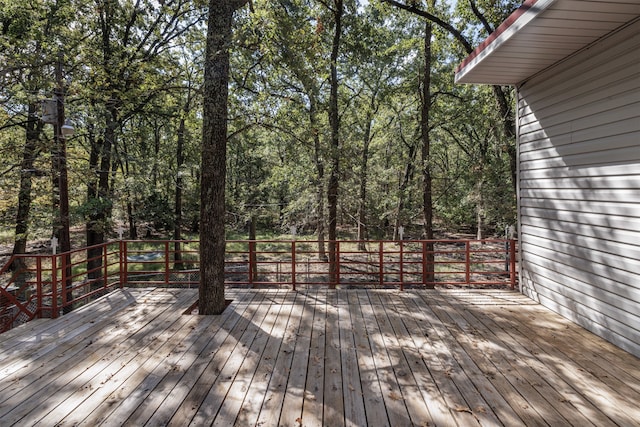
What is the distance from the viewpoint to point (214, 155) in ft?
15.1

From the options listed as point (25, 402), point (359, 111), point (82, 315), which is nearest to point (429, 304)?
point (25, 402)

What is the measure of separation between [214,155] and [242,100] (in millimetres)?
3243

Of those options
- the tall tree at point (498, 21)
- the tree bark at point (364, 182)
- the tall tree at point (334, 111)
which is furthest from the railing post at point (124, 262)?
the tree bark at point (364, 182)

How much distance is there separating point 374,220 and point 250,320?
45.9 ft

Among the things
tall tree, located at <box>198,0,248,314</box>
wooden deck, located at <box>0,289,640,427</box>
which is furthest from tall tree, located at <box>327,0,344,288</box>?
wooden deck, located at <box>0,289,640,427</box>

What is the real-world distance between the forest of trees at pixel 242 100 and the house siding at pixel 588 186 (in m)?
2.79

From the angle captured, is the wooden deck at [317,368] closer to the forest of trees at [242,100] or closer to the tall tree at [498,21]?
the forest of trees at [242,100]

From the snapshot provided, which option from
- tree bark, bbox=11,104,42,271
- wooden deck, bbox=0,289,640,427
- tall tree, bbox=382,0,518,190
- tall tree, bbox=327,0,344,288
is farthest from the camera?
tall tree, bbox=327,0,344,288

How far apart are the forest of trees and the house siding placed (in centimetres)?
279

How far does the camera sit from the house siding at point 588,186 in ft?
10.9

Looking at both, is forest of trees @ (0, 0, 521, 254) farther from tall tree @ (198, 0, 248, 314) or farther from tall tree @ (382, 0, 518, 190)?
tall tree @ (198, 0, 248, 314)

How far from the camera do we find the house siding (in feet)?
10.9

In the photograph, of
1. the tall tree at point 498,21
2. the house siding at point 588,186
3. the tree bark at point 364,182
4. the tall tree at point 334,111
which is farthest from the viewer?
the tree bark at point 364,182

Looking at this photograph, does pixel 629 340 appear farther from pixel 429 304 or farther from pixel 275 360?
pixel 275 360
